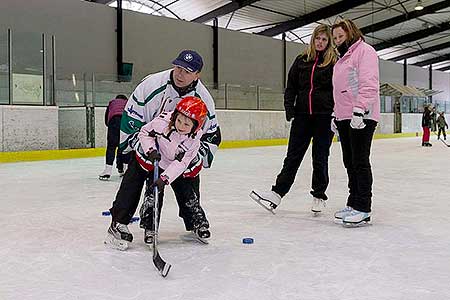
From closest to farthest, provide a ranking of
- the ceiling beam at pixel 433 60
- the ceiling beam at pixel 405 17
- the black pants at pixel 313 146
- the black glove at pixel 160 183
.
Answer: the black glove at pixel 160 183, the black pants at pixel 313 146, the ceiling beam at pixel 405 17, the ceiling beam at pixel 433 60

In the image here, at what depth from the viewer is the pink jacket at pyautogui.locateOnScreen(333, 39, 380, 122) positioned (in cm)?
296

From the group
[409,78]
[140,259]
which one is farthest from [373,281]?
[409,78]

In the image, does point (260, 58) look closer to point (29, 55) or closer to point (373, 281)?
→ point (29, 55)

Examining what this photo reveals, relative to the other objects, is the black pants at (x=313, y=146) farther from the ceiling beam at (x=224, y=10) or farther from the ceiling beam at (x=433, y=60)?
the ceiling beam at (x=433, y=60)

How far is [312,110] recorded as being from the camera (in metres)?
3.38

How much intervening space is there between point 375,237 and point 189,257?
106 cm

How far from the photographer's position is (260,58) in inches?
748

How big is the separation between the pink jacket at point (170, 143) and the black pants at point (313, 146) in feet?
3.74

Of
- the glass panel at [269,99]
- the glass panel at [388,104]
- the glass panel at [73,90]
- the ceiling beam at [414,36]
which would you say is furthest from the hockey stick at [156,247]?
the ceiling beam at [414,36]

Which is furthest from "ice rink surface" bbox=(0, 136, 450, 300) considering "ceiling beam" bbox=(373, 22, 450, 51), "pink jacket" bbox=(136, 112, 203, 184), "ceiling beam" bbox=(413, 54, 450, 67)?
"ceiling beam" bbox=(413, 54, 450, 67)

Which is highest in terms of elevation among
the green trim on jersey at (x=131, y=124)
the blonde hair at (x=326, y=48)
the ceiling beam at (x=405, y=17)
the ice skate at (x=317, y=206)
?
the ceiling beam at (x=405, y=17)

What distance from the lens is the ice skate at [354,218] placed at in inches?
122

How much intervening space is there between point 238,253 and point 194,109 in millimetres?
717

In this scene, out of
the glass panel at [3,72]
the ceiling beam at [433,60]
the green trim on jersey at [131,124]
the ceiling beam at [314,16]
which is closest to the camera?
the green trim on jersey at [131,124]
